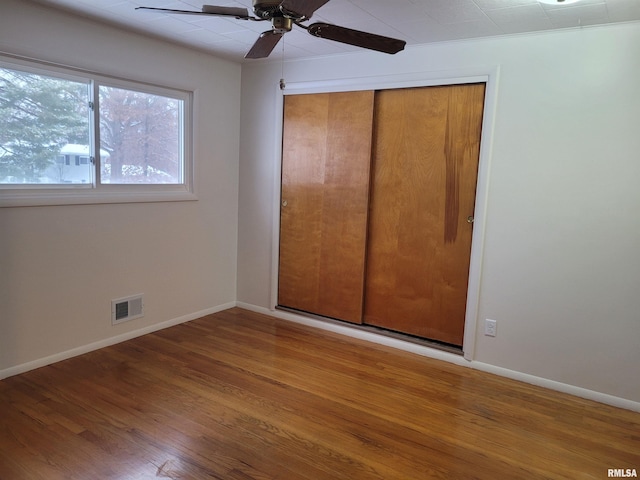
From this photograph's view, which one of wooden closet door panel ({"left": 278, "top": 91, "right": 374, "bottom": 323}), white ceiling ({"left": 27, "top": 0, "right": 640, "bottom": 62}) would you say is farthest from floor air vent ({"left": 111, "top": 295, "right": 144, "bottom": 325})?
white ceiling ({"left": 27, "top": 0, "right": 640, "bottom": 62})

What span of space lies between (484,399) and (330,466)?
120 cm

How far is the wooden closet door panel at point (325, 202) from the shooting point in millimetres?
3586

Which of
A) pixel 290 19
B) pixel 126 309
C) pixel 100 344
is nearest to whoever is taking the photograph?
pixel 290 19

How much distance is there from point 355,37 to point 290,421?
1.98m

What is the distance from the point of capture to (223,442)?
86.8 inches

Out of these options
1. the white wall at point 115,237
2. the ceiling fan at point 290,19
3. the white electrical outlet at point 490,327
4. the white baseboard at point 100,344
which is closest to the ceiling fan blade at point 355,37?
the ceiling fan at point 290,19

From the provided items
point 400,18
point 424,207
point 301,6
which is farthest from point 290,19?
point 424,207

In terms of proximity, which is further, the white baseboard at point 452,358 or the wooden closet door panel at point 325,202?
the wooden closet door panel at point 325,202

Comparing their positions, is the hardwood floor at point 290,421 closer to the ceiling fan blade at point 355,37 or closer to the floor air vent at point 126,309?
the floor air vent at point 126,309

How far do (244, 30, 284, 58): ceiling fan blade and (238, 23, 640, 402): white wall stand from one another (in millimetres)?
1384

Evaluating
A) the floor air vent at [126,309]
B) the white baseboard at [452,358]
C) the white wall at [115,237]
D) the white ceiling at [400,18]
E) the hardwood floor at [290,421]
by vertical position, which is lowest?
the hardwood floor at [290,421]

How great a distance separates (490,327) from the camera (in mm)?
3107

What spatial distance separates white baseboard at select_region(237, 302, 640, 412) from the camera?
9.02ft

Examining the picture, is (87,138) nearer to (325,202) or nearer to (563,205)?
(325,202)
